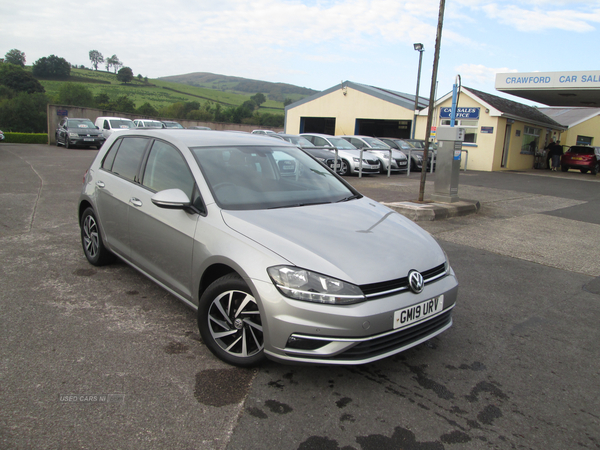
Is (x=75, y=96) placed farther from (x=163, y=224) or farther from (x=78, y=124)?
(x=163, y=224)

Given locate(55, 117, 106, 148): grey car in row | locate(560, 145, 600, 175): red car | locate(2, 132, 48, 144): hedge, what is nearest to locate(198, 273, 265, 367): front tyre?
locate(55, 117, 106, 148): grey car in row

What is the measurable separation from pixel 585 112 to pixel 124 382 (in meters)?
43.3

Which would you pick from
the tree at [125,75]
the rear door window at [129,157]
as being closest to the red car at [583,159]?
the rear door window at [129,157]

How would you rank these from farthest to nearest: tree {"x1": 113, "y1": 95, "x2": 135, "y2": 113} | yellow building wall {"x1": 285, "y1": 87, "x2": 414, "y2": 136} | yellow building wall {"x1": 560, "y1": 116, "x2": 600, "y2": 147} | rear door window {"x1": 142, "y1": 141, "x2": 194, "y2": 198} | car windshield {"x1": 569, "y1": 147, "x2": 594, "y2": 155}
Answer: tree {"x1": 113, "y1": 95, "x2": 135, "y2": 113} < yellow building wall {"x1": 560, "y1": 116, "x2": 600, "y2": 147} < yellow building wall {"x1": 285, "y1": 87, "x2": 414, "y2": 136} < car windshield {"x1": 569, "y1": 147, "x2": 594, "y2": 155} < rear door window {"x1": 142, "y1": 141, "x2": 194, "y2": 198}

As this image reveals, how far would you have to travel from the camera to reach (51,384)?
8.85 ft

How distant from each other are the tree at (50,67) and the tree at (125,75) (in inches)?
516

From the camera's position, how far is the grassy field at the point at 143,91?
91613 millimetres

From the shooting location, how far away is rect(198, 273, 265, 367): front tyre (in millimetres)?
2838

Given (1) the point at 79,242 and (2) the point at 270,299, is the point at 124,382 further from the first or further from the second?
(1) the point at 79,242

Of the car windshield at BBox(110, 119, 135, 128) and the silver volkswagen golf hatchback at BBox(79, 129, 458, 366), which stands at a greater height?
the car windshield at BBox(110, 119, 135, 128)

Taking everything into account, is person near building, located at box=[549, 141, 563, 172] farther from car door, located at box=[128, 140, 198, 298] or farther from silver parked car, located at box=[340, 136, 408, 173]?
car door, located at box=[128, 140, 198, 298]

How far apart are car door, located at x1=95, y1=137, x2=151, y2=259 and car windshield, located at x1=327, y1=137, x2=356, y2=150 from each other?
548 inches

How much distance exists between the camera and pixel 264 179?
12.2 ft

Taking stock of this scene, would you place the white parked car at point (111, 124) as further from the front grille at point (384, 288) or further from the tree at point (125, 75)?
the tree at point (125, 75)
